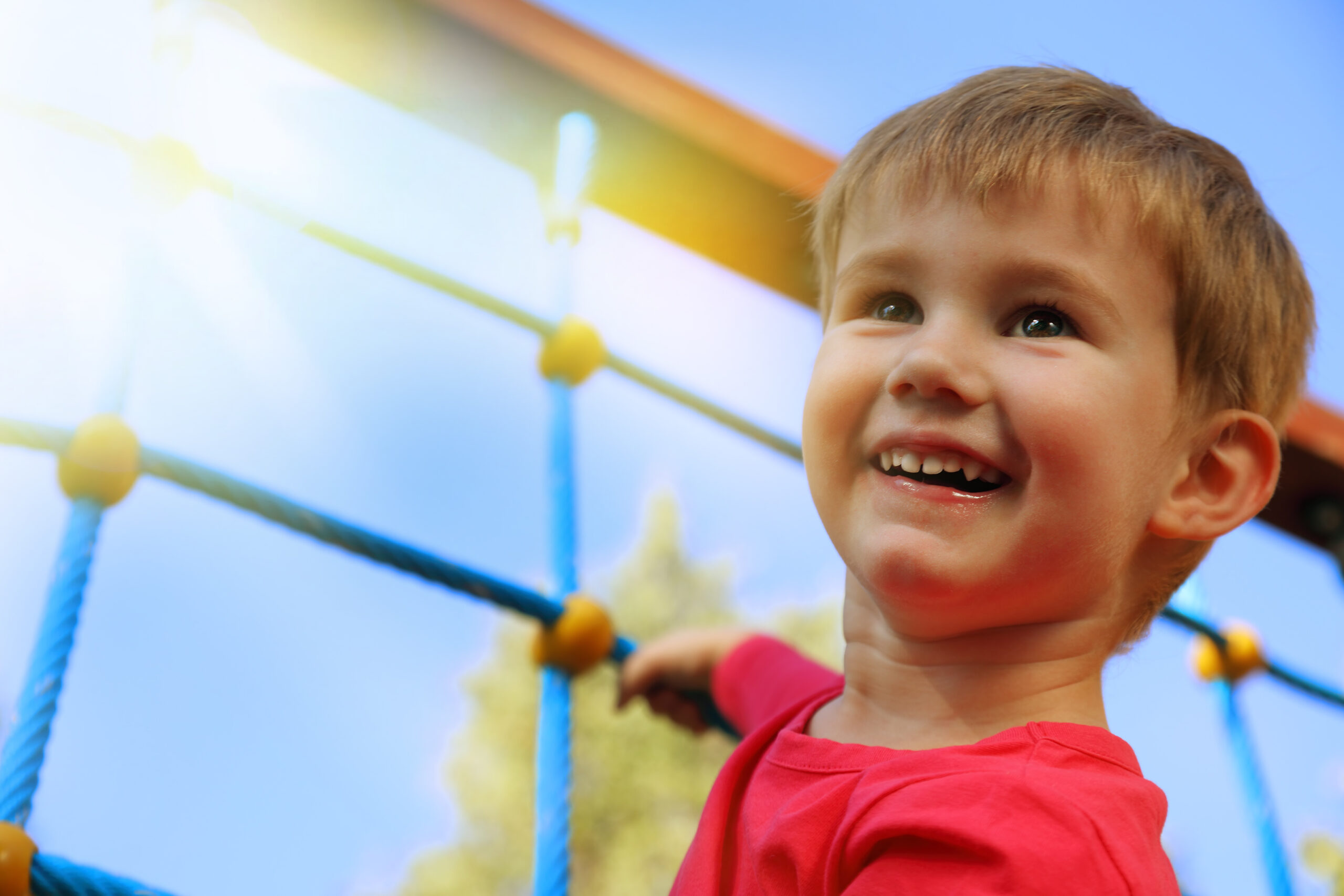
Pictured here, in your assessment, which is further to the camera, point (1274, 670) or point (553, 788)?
point (1274, 670)

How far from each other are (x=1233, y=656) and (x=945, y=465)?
1.04 metres

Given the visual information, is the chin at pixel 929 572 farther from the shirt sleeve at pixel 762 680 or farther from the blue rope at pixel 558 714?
the blue rope at pixel 558 714

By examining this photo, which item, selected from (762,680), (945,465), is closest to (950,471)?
(945,465)

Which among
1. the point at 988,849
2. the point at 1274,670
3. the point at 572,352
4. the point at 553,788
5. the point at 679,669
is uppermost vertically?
the point at 572,352

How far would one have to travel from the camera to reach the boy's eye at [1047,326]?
0.53m

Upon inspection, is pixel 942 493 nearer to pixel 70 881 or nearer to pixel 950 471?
pixel 950 471

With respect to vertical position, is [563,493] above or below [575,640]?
above

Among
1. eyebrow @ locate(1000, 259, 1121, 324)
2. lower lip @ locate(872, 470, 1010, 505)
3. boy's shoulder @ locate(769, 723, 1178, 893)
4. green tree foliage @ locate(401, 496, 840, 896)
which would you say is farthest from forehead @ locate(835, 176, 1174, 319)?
green tree foliage @ locate(401, 496, 840, 896)

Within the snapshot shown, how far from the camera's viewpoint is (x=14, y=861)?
51 centimetres

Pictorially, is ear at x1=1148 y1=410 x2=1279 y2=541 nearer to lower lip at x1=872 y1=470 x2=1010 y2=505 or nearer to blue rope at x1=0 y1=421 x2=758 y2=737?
lower lip at x1=872 y1=470 x2=1010 y2=505

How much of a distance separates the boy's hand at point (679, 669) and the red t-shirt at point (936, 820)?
276mm

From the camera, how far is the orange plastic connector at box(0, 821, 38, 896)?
510 mm

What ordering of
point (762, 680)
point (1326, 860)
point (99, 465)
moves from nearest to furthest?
point (99, 465) < point (762, 680) < point (1326, 860)

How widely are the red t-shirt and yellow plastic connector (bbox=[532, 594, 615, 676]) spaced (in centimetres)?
32
